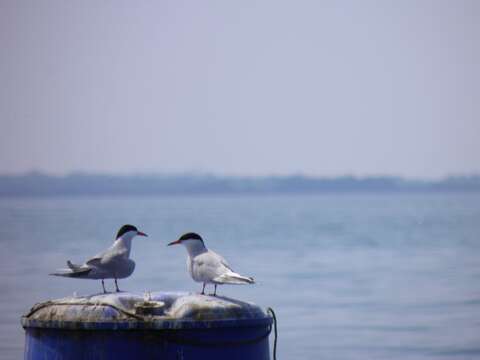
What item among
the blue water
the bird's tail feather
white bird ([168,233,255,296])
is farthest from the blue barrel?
the blue water

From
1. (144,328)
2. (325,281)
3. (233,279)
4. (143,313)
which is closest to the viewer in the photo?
(144,328)

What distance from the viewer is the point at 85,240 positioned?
158ft

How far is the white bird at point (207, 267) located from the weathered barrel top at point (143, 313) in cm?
37

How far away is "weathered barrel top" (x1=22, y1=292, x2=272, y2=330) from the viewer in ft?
26.4

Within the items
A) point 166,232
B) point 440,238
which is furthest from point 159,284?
point 166,232

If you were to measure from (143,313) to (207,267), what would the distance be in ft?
2.83

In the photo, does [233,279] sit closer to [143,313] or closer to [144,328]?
[143,313]

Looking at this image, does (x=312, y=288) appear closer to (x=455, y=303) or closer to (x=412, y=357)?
(x=455, y=303)

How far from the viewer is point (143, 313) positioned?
815 centimetres

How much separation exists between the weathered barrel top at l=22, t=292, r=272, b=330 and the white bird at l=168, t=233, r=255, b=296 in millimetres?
367

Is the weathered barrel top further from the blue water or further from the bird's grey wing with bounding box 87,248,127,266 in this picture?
the blue water

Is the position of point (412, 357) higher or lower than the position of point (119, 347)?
lower

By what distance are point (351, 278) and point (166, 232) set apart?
92.3 feet

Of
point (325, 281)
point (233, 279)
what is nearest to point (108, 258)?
point (233, 279)
